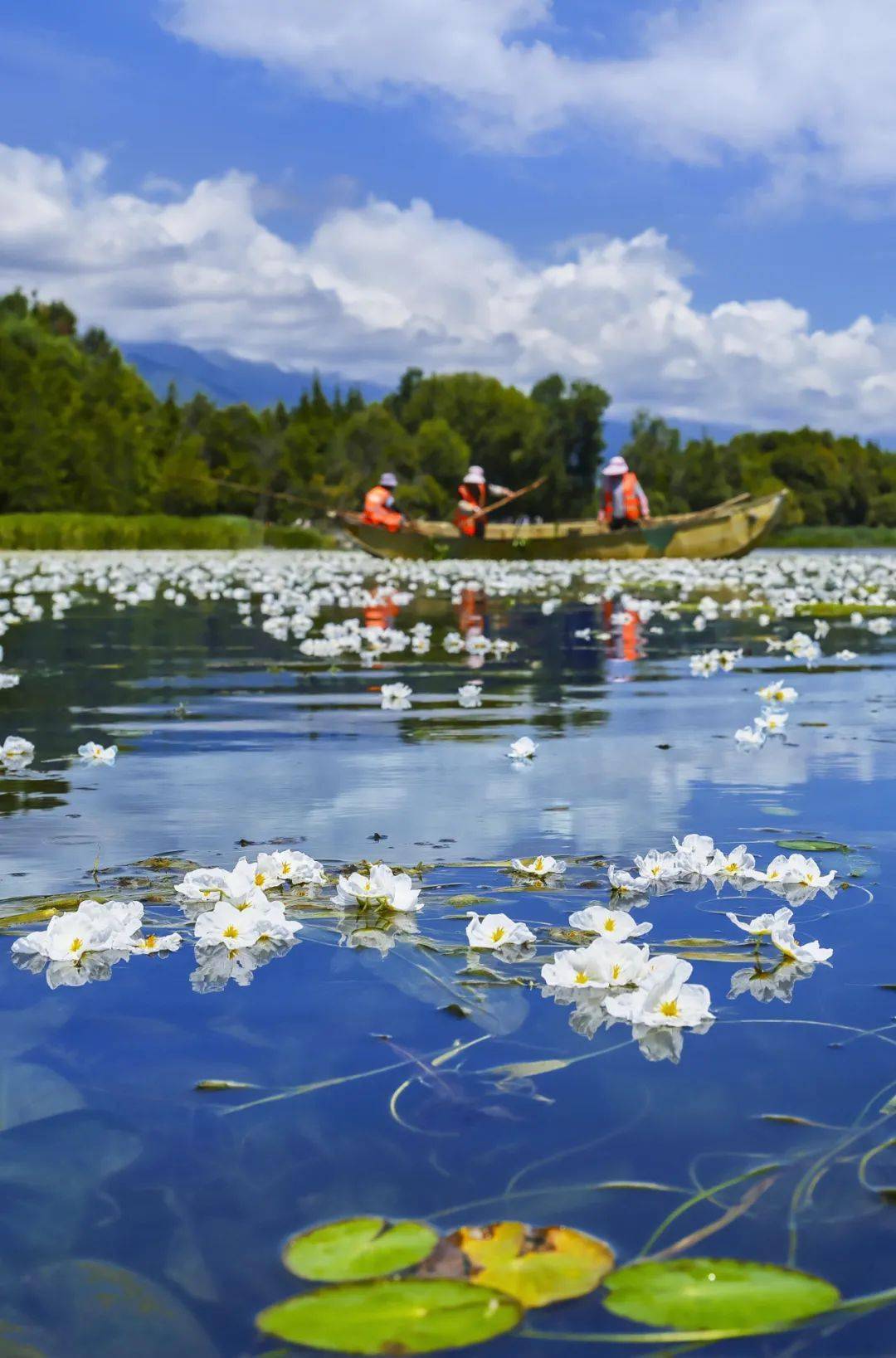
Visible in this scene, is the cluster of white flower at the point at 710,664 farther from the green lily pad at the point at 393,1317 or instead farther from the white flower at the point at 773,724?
the green lily pad at the point at 393,1317

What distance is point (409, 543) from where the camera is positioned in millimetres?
40750

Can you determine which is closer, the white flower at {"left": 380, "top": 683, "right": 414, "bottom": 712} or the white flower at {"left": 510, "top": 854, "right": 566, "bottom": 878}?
the white flower at {"left": 510, "top": 854, "right": 566, "bottom": 878}

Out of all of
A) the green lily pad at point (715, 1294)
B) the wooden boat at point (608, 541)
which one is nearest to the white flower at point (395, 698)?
the green lily pad at point (715, 1294)

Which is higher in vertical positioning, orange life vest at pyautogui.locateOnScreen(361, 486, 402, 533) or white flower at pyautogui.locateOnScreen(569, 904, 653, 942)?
orange life vest at pyautogui.locateOnScreen(361, 486, 402, 533)

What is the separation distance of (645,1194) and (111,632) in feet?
44.4

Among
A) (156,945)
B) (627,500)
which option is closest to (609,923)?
(156,945)

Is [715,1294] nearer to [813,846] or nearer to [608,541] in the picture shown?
[813,846]

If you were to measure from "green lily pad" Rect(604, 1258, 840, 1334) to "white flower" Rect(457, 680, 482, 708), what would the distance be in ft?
23.3

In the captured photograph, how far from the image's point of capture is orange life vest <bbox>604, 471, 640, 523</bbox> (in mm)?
41219

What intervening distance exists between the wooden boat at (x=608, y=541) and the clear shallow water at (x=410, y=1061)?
109 feet

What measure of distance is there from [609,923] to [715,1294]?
177 cm

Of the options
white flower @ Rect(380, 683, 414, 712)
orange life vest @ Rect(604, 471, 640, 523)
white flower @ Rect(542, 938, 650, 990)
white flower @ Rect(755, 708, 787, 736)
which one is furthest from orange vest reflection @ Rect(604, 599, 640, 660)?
orange life vest @ Rect(604, 471, 640, 523)

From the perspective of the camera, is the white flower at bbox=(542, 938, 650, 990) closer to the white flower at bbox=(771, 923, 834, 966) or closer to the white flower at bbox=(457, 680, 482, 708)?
the white flower at bbox=(771, 923, 834, 966)

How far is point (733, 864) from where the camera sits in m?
4.69
